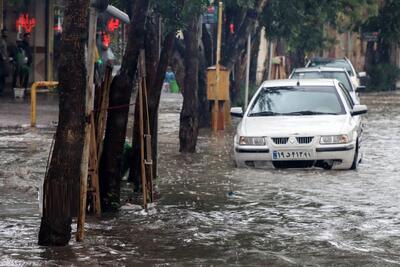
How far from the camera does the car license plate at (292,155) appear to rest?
1642 cm

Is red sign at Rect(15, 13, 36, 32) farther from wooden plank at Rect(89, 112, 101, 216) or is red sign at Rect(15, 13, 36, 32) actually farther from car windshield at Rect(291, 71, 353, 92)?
wooden plank at Rect(89, 112, 101, 216)

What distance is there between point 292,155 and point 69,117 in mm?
7086

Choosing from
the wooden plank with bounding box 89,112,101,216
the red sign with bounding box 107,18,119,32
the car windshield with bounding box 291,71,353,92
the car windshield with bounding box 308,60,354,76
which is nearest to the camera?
the wooden plank with bounding box 89,112,101,216

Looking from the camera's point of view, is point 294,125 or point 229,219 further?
point 294,125

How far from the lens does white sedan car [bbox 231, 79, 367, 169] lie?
1641cm

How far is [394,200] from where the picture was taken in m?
13.9

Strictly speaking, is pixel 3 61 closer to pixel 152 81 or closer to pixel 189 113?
pixel 189 113

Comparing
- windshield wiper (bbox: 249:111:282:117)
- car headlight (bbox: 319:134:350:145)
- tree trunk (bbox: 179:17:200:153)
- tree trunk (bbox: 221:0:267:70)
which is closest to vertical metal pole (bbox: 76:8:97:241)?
car headlight (bbox: 319:134:350:145)

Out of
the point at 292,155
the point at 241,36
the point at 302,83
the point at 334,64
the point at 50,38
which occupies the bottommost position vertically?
the point at 292,155

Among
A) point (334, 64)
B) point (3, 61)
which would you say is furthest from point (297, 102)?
point (334, 64)

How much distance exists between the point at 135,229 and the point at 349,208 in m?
2.89

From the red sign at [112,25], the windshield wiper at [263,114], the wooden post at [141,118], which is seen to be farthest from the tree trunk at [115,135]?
the red sign at [112,25]

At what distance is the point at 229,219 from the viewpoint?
12305 millimetres

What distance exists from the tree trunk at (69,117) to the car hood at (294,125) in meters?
6.86
